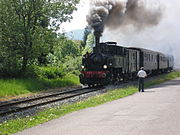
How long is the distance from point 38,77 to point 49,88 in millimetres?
2417

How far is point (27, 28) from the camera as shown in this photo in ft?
Answer: 91.1

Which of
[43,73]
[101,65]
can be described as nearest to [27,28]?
[43,73]

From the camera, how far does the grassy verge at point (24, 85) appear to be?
21837 mm

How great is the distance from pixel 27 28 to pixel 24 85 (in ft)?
18.2

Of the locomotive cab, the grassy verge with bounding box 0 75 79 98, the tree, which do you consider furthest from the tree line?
the locomotive cab

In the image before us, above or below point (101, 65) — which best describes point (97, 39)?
above

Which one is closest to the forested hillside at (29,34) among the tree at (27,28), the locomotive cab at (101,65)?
the tree at (27,28)

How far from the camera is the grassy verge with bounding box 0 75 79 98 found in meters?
21.8

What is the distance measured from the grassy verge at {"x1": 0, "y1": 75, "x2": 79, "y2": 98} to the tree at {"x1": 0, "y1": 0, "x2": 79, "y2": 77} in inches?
85.0

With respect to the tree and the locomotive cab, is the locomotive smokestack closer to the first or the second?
the locomotive cab

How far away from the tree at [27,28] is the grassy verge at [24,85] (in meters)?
2.16

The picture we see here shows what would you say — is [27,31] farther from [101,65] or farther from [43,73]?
[101,65]

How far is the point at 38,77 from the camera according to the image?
95.6ft

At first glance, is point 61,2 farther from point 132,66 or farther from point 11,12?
point 132,66
